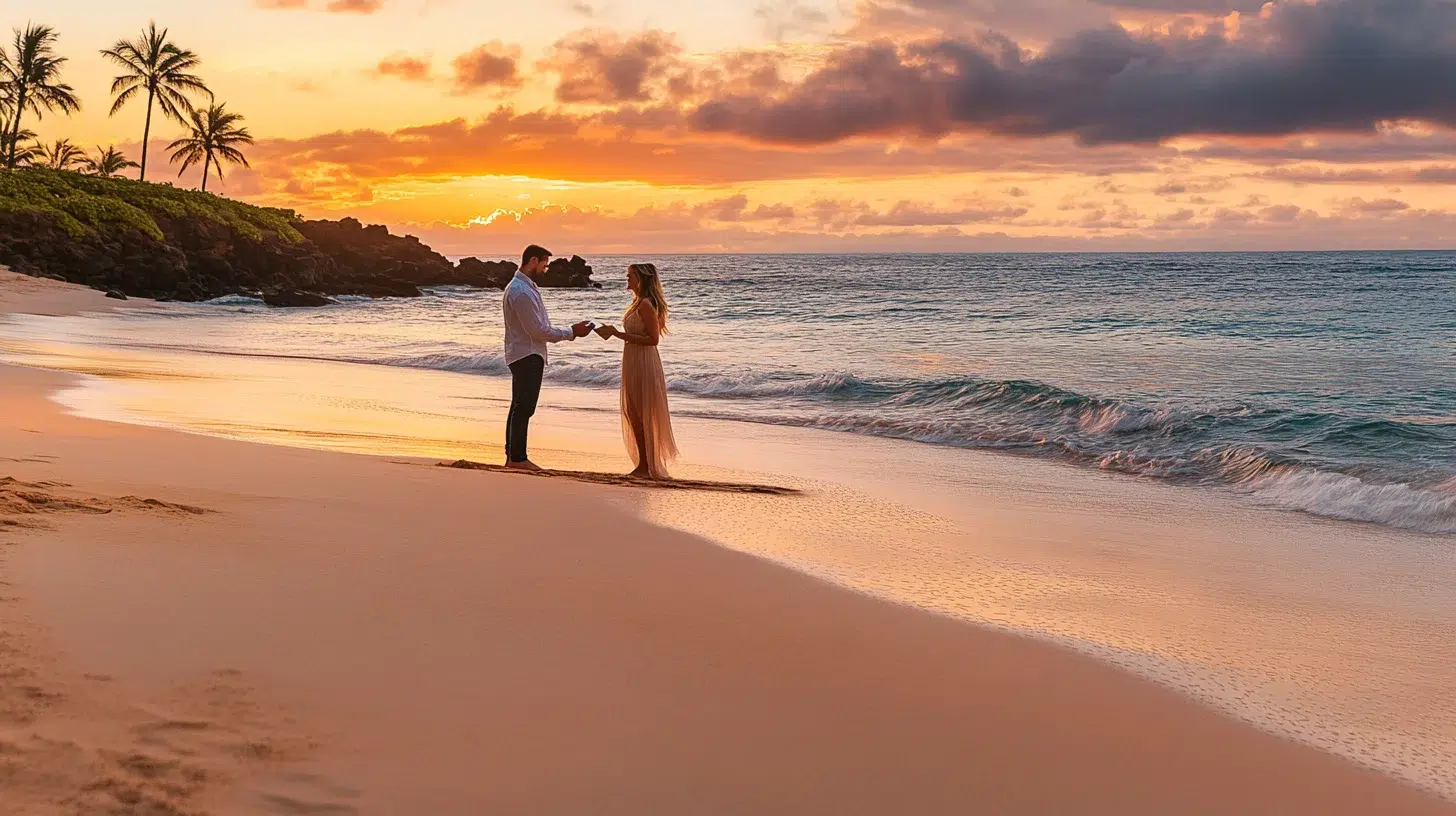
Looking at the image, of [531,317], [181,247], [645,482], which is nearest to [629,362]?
[531,317]

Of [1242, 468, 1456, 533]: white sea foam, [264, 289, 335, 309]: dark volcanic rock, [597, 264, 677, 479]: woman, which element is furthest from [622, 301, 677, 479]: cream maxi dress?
[264, 289, 335, 309]: dark volcanic rock

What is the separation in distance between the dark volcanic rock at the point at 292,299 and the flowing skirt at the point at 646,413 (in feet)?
127

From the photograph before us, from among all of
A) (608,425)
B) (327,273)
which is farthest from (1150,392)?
(327,273)

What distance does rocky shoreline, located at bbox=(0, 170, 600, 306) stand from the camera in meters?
42.0

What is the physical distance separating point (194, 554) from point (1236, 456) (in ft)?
35.1

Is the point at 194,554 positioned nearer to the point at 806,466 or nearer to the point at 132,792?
the point at 132,792

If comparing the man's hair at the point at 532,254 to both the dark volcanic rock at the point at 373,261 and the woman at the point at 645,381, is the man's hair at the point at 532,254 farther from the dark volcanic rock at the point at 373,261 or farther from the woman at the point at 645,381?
the dark volcanic rock at the point at 373,261

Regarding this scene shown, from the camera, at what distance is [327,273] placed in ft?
182

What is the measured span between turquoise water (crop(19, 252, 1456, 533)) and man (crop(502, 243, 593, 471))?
19.6ft

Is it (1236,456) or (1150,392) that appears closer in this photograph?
(1236,456)

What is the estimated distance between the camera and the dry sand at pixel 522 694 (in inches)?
118

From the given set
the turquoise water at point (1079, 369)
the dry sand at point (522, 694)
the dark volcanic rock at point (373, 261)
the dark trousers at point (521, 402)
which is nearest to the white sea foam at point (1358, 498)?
the turquoise water at point (1079, 369)

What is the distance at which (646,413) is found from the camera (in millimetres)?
9656

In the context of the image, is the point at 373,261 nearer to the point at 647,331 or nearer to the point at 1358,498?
the point at 647,331
